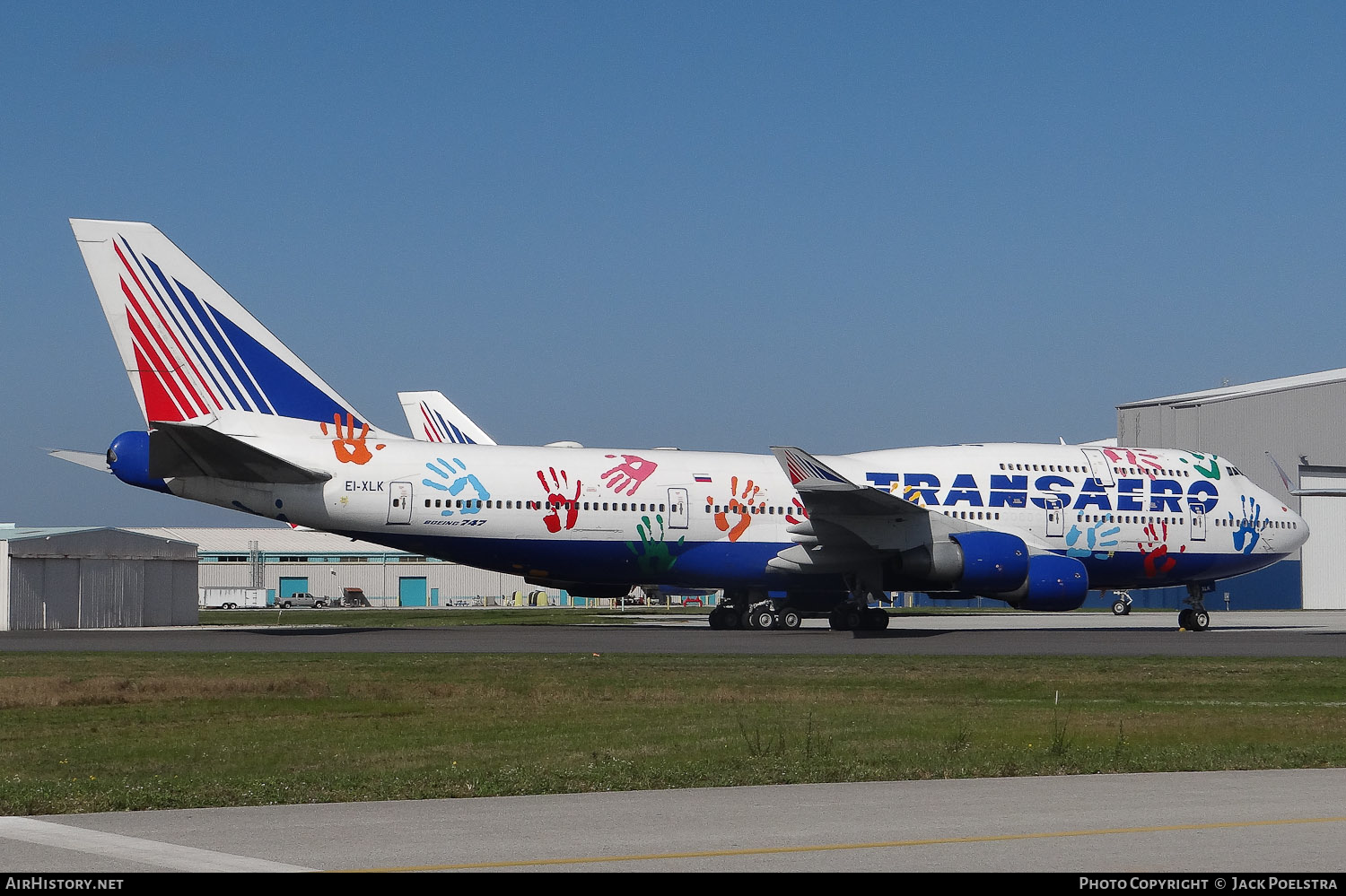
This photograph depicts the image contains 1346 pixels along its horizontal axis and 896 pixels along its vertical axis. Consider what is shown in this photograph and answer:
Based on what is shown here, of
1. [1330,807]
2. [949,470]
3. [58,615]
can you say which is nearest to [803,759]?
[1330,807]

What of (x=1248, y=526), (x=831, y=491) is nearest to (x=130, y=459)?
(x=831, y=491)

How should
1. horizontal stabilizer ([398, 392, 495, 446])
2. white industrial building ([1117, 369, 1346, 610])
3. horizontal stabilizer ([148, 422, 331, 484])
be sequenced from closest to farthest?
horizontal stabilizer ([148, 422, 331, 484]) → horizontal stabilizer ([398, 392, 495, 446]) → white industrial building ([1117, 369, 1346, 610])

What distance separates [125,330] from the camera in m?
35.2

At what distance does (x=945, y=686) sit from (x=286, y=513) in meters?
19.5

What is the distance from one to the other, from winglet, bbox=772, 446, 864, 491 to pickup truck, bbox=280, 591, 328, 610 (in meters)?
74.4

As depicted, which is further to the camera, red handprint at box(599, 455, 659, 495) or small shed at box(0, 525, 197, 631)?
small shed at box(0, 525, 197, 631)

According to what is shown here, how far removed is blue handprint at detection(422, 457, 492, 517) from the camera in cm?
3684

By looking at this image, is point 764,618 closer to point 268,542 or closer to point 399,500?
point 399,500

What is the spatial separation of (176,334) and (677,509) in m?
12.9

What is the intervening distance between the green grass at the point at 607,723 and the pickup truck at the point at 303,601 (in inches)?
3261

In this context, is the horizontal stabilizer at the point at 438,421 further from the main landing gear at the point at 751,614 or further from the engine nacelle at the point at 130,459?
the engine nacelle at the point at 130,459

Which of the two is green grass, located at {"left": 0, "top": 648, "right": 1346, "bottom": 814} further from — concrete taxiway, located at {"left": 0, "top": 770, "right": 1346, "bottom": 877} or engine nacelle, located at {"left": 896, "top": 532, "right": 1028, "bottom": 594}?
engine nacelle, located at {"left": 896, "top": 532, "right": 1028, "bottom": 594}

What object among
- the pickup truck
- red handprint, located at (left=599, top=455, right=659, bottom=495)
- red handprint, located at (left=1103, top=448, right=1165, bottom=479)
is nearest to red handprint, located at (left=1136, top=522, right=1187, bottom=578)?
red handprint, located at (left=1103, top=448, right=1165, bottom=479)

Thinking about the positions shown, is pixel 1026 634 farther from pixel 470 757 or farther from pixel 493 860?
pixel 493 860
